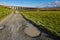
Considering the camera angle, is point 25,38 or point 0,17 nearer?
point 25,38

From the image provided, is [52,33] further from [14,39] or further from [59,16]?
[59,16]

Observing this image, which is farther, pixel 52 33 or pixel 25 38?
pixel 52 33

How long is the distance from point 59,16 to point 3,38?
2.95 metres

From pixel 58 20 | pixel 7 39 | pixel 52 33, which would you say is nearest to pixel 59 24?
pixel 58 20

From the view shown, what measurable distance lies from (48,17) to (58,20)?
3.23 ft

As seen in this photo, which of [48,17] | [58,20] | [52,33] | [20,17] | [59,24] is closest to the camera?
[52,33]

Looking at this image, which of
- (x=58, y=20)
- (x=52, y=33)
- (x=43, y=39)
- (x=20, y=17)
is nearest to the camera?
(x=43, y=39)

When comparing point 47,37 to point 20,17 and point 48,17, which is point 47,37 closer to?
point 48,17

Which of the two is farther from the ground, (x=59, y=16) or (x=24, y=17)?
(x=59, y=16)

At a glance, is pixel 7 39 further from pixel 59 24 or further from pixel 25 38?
pixel 59 24

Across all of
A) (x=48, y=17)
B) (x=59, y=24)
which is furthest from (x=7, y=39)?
(x=48, y=17)

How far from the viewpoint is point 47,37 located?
14.1ft

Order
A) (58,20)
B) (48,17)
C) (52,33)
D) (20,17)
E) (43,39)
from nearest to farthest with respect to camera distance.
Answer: (43,39)
(52,33)
(58,20)
(48,17)
(20,17)

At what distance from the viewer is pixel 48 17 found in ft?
23.5
